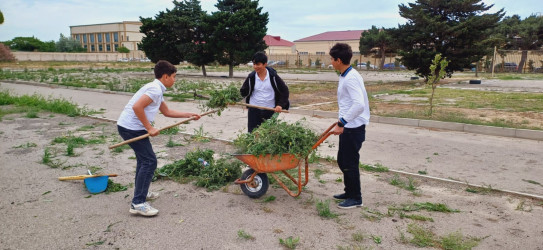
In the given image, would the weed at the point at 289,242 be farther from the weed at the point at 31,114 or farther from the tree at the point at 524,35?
the tree at the point at 524,35

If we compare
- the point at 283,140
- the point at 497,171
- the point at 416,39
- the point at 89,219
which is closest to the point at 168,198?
the point at 89,219

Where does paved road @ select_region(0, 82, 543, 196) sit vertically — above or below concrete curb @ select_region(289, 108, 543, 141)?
below

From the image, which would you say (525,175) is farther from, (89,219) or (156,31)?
(156,31)

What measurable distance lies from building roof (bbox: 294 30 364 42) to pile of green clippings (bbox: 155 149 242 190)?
67.4m

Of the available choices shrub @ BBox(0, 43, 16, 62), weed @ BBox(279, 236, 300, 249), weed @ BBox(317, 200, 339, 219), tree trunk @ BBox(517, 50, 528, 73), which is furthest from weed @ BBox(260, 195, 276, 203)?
shrub @ BBox(0, 43, 16, 62)

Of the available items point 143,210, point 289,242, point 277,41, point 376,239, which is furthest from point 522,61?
point 277,41

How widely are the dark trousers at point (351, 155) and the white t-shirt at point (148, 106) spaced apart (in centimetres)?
200

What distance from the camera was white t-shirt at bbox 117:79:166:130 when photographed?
3.84 meters

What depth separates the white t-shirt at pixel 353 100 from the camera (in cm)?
386

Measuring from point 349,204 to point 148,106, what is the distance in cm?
244

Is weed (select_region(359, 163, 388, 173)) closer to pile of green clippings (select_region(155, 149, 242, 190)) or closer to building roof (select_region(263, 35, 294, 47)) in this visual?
pile of green clippings (select_region(155, 149, 242, 190))

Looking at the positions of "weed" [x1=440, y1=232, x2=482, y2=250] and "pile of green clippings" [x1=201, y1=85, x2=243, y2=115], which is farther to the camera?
"pile of green clippings" [x1=201, y1=85, x2=243, y2=115]

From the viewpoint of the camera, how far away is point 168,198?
4.61 m

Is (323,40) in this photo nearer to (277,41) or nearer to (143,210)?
(277,41)
